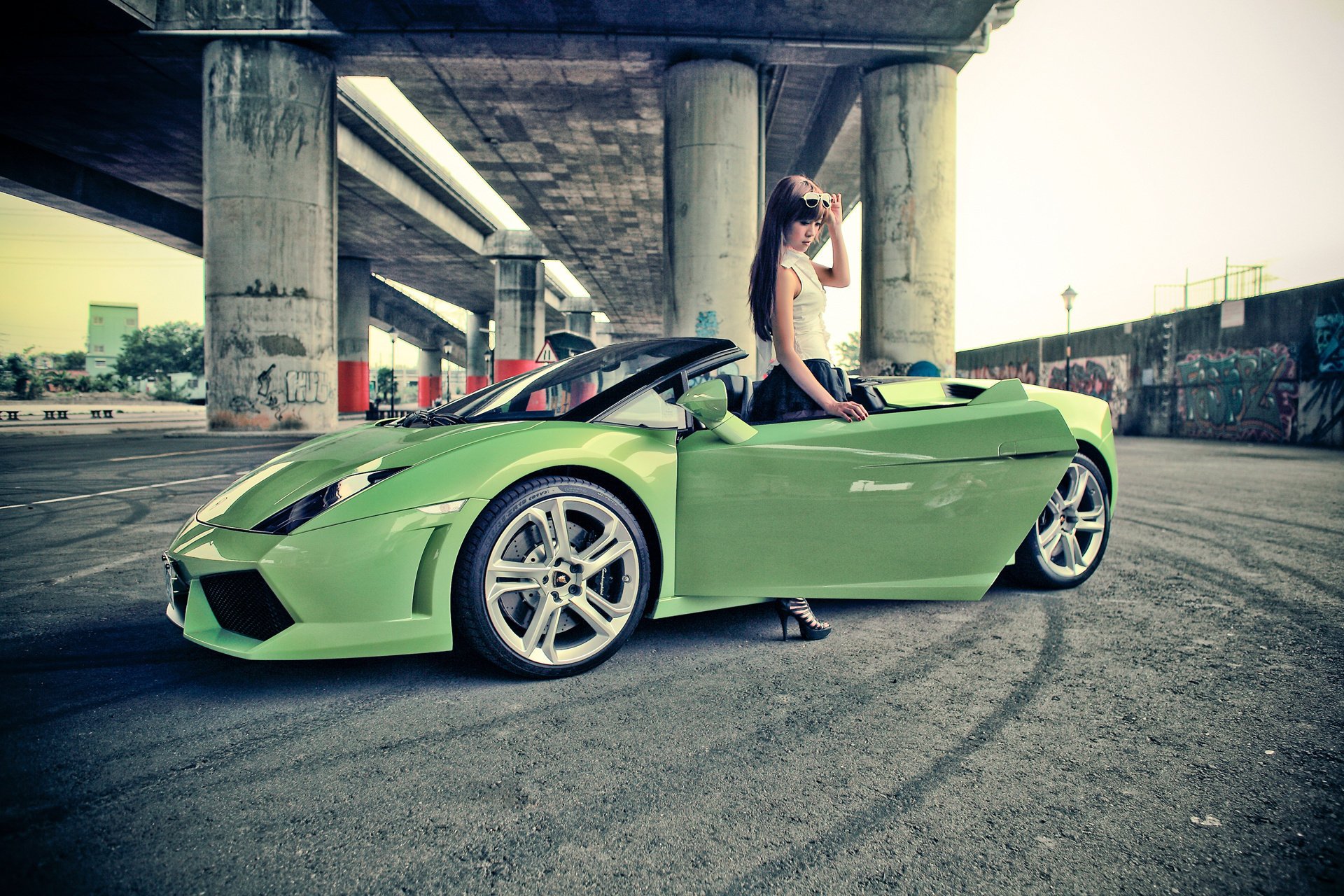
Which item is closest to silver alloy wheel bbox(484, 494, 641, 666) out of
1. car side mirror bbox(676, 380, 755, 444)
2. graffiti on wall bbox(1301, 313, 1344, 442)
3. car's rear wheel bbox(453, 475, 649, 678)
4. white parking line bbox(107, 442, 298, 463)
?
car's rear wheel bbox(453, 475, 649, 678)

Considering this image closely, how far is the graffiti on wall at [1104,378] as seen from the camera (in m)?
23.8

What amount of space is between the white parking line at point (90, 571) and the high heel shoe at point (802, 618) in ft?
10.9

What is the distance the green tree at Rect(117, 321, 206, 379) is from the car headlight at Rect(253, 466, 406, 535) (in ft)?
331

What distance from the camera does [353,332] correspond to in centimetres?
3738

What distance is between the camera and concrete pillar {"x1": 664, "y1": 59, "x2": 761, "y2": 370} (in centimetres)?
1413

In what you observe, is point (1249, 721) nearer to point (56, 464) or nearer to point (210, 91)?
point (56, 464)

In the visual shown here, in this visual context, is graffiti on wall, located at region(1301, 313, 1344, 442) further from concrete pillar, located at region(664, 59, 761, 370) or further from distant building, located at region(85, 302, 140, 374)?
distant building, located at region(85, 302, 140, 374)

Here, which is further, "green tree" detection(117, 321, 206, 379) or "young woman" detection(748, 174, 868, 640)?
"green tree" detection(117, 321, 206, 379)

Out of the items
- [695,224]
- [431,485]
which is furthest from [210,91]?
[431,485]

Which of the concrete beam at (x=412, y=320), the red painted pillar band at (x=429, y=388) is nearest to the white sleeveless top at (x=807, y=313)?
the concrete beam at (x=412, y=320)

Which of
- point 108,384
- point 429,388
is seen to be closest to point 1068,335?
point 429,388

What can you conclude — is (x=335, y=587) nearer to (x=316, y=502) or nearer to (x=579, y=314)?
(x=316, y=502)

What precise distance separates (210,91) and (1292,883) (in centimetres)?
1770

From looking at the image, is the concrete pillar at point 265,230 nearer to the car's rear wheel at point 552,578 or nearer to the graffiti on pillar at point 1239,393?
the car's rear wheel at point 552,578
